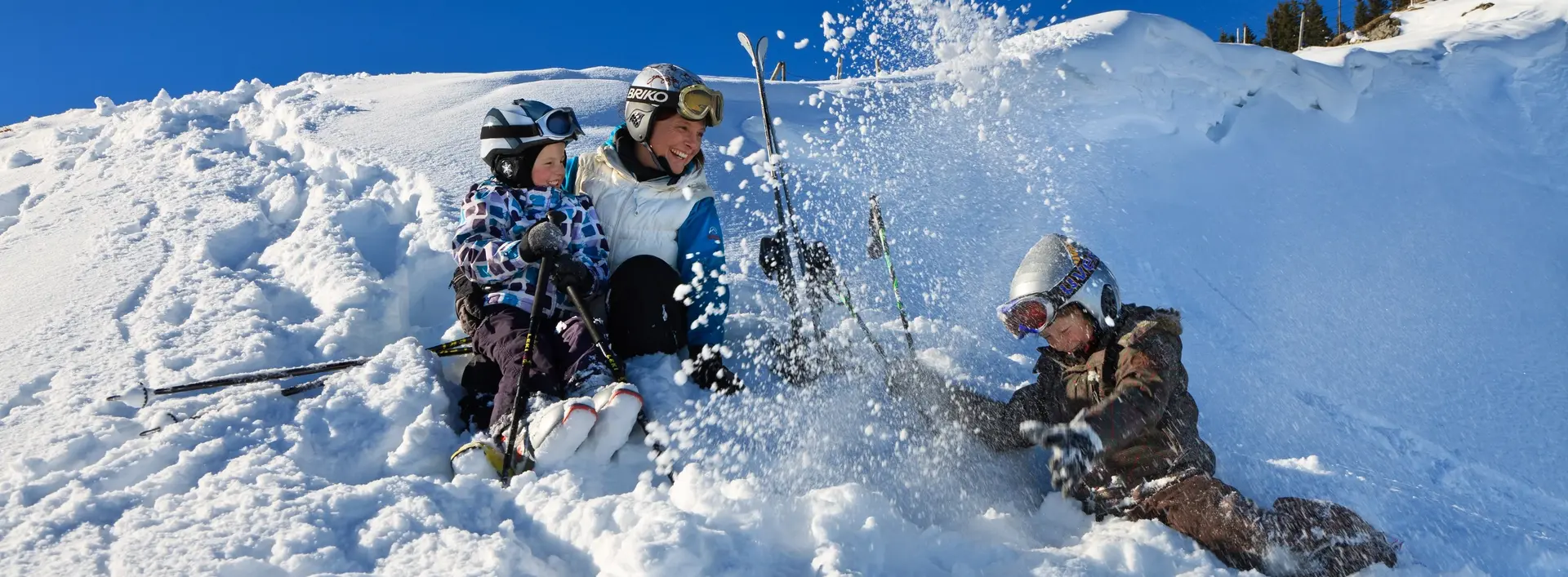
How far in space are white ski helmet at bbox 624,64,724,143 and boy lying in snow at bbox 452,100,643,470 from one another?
28cm

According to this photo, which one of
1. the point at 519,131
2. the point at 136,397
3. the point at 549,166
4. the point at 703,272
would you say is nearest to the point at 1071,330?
the point at 703,272

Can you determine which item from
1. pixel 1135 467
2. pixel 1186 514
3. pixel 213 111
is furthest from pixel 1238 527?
pixel 213 111

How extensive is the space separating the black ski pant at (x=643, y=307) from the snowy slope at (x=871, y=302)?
6.2 inches

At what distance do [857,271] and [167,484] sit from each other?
12.0 feet

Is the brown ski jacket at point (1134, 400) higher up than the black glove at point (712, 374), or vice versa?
the black glove at point (712, 374)

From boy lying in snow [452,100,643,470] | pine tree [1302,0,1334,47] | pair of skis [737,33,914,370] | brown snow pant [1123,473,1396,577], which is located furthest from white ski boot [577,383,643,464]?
pine tree [1302,0,1334,47]

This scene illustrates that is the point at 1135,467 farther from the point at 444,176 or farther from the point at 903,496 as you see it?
the point at 444,176

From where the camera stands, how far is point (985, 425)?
3375 millimetres

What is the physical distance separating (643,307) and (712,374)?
39 cm

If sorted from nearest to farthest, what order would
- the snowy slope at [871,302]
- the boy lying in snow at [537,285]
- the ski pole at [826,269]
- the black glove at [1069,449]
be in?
the snowy slope at [871,302] → the black glove at [1069,449] → the boy lying in snow at [537,285] → the ski pole at [826,269]

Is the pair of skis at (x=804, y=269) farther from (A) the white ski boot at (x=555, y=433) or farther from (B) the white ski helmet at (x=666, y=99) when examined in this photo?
(A) the white ski boot at (x=555, y=433)

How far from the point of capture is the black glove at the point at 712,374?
345 centimetres

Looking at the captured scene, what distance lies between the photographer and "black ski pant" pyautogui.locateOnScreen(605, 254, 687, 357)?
350cm

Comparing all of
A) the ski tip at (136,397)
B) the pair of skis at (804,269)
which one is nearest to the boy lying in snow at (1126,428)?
the pair of skis at (804,269)
